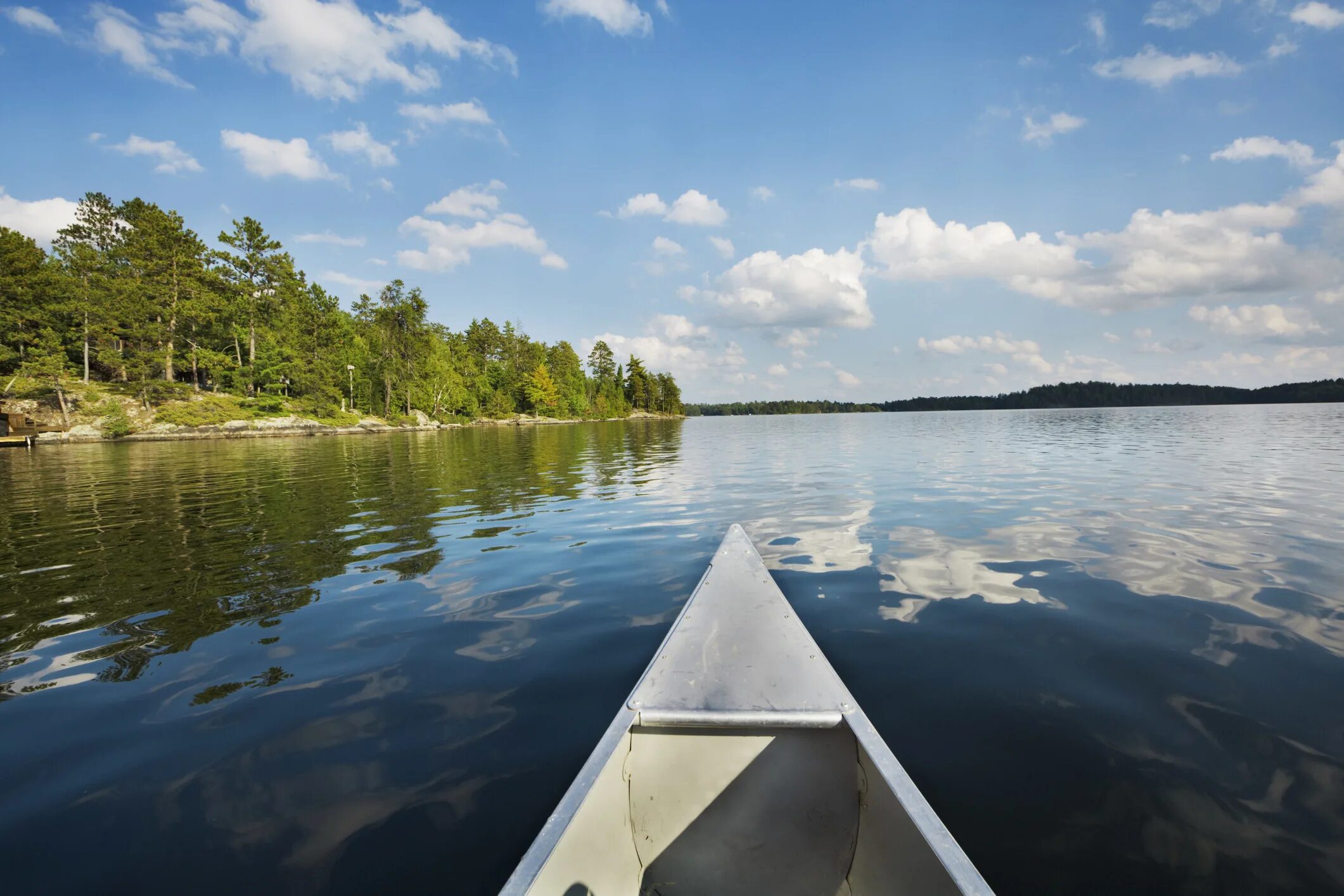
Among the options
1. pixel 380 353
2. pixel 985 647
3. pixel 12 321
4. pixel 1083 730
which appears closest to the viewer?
pixel 1083 730

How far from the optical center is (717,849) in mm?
2525

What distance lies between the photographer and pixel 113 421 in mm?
41719

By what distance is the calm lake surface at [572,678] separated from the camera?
2572mm

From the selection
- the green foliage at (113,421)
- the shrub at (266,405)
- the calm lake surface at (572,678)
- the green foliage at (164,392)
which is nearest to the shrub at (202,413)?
the green foliage at (164,392)

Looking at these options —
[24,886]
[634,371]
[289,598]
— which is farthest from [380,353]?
[24,886]

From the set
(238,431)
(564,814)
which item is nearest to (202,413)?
(238,431)

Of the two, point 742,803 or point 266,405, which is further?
point 266,405

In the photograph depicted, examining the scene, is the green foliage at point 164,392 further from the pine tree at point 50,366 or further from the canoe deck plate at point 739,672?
the canoe deck plate at point 739,672

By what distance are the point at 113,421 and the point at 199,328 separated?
1757 cm

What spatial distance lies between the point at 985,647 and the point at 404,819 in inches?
186

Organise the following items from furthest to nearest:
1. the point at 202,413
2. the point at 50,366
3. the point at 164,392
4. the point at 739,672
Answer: the point at 164,392 → the point at 202,413 → the point at 50,366 → the point at 739,672

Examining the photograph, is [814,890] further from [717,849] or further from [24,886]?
[24,886]

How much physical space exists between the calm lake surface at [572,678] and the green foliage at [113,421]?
1772 inches

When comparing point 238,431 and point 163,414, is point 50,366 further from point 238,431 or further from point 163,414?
point 238,431
